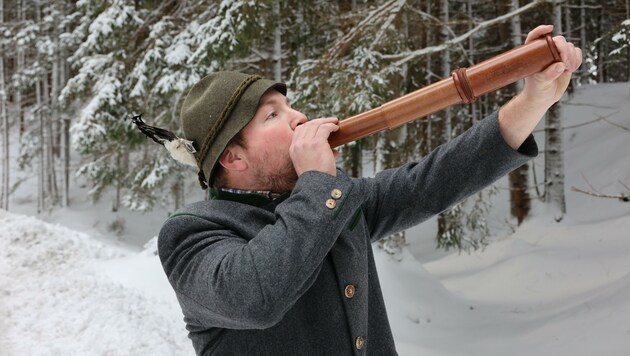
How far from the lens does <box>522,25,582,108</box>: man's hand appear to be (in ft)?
4.68

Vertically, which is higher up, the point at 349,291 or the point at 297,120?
the point at 297,120

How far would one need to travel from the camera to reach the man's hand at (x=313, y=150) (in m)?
1.44

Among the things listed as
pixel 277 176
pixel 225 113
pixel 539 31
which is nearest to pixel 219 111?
pixel 225 113

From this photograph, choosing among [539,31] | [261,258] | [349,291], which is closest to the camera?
[261,258]

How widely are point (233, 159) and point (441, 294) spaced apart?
20.8ft

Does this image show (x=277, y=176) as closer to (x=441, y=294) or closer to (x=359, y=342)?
(x=359, y=342)

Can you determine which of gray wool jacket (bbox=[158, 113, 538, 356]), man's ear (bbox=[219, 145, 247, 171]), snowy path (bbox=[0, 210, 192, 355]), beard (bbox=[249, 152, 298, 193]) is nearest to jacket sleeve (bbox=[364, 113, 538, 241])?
gray wool jacket (bbox=[158, 113, 538, 356])

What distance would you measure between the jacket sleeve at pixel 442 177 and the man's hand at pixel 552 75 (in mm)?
139

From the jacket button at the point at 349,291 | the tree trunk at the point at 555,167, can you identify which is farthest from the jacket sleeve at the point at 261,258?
the tree trunk at the point at 555,167

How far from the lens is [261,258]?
127 centimetres

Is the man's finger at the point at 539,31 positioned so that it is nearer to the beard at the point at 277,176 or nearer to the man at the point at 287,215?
the man at the point at 287,215

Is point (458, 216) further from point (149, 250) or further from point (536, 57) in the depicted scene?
point (536, 57)

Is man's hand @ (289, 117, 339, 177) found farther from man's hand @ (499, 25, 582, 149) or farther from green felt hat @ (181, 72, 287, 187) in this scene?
man's hand @ (499, 25, 582, 149)

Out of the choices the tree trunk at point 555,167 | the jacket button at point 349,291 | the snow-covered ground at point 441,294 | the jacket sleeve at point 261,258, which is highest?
the jacket sleeve at point 261,258
